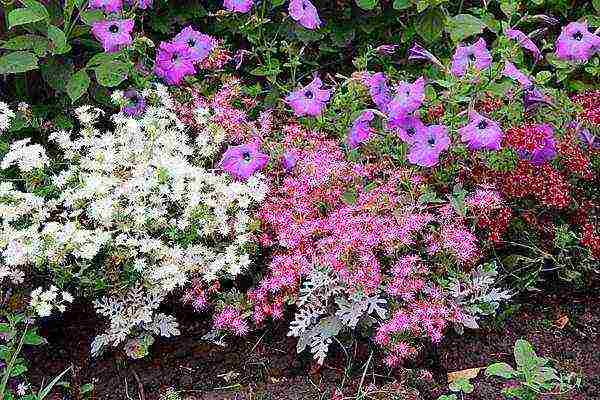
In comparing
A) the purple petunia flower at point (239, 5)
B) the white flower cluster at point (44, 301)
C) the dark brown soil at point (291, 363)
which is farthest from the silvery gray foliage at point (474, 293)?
the purple petunia flower at point (239, 5)

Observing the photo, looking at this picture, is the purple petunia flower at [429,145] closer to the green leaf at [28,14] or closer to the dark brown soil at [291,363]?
the dark brown soil at [291,363]

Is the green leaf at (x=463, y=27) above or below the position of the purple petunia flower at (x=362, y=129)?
above

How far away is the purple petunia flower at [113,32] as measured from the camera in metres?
3.11

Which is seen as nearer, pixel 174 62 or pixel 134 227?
pixel 134 227

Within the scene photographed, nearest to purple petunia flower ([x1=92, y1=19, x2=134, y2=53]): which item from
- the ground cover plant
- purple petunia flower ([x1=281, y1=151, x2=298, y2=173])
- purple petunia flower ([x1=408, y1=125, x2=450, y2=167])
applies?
the ground cover plant

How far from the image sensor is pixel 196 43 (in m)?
3.41

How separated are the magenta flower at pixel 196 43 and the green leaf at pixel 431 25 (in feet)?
2.71

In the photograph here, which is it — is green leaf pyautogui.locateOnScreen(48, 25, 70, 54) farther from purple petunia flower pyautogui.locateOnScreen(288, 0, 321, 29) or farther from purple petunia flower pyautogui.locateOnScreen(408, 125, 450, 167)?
purple petunia flower pyautogui.locateOnScreen(408, 125, 450, 167)

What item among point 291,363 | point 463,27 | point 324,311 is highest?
point 463,27

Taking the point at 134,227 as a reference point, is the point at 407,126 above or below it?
above

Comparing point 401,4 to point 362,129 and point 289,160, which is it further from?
point 289,160

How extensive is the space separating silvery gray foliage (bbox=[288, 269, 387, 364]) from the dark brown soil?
129 millimetres

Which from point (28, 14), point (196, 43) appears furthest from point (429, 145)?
point (28, 14)

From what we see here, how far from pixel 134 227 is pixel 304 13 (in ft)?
3.77
